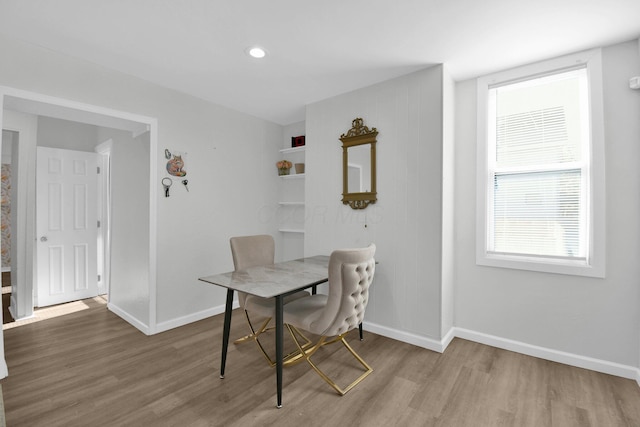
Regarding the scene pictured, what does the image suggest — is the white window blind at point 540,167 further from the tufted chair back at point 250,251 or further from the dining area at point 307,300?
the tufted chair back at point 250,251

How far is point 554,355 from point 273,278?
2.42 metres

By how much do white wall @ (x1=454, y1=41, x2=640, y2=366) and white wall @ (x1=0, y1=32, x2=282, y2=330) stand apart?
9.48ft

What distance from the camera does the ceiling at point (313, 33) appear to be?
6.27 feet

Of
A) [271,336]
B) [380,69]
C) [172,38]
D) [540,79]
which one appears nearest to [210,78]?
[172,38]

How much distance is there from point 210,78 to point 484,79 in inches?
104

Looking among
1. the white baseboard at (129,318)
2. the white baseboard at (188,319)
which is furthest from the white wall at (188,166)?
the white baseboard at (129,318)

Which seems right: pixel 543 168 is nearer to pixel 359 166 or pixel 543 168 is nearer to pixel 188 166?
pixel 359 166

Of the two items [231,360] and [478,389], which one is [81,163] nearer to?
[231,360]

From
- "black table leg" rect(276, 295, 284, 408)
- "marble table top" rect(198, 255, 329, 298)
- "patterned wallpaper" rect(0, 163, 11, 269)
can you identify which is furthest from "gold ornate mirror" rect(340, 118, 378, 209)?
"patterned wallpaper" rect(0, 163, 11, 269)

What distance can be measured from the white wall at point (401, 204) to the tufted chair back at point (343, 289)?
91 centimetres

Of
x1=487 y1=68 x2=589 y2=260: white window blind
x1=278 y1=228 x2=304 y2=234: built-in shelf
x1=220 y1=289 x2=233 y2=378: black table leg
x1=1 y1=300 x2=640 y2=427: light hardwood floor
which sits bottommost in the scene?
x1=1 y1=300 x2=640 y2=427: light hardwood floor

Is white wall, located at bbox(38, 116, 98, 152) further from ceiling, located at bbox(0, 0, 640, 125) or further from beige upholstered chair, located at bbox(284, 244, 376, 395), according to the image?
beige upholstered chair, located at bbox(284, 244, 376, 395)

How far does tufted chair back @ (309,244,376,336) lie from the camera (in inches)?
76.9

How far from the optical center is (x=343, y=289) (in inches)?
77.9
